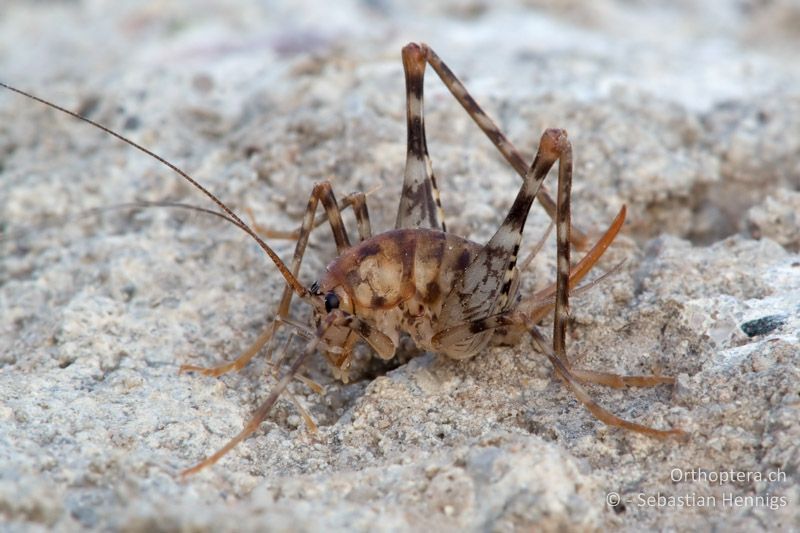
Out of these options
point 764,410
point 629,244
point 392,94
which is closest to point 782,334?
point 764,410

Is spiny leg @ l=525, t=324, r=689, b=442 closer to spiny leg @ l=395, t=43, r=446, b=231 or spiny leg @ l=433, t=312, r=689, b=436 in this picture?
spiny leg @ l=433, t=312, r=689, b=436

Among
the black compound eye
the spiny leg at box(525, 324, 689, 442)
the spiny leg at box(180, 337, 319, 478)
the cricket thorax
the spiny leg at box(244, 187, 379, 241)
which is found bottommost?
the spiny leg at box(180, 337, 319, 478)

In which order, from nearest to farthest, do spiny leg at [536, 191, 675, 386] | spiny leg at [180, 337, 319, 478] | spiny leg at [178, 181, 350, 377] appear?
spiny leg at [180, 337, 319, 478]
spiny leg at [536, 191, 675, 386]
spiny leg at [178, 181, 350, 377]

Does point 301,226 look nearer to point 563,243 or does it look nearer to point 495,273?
point 495,273

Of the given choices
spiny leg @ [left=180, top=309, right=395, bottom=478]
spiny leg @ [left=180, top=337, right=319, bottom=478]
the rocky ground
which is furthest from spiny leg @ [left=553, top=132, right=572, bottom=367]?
spiny leg @ [left=180, top=337, right=319, bottom=478]

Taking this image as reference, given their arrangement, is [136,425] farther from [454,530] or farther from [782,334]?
[782,334]

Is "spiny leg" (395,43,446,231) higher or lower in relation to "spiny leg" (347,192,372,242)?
higher

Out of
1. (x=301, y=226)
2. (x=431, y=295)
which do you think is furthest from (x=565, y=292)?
(x=301, y=226)
